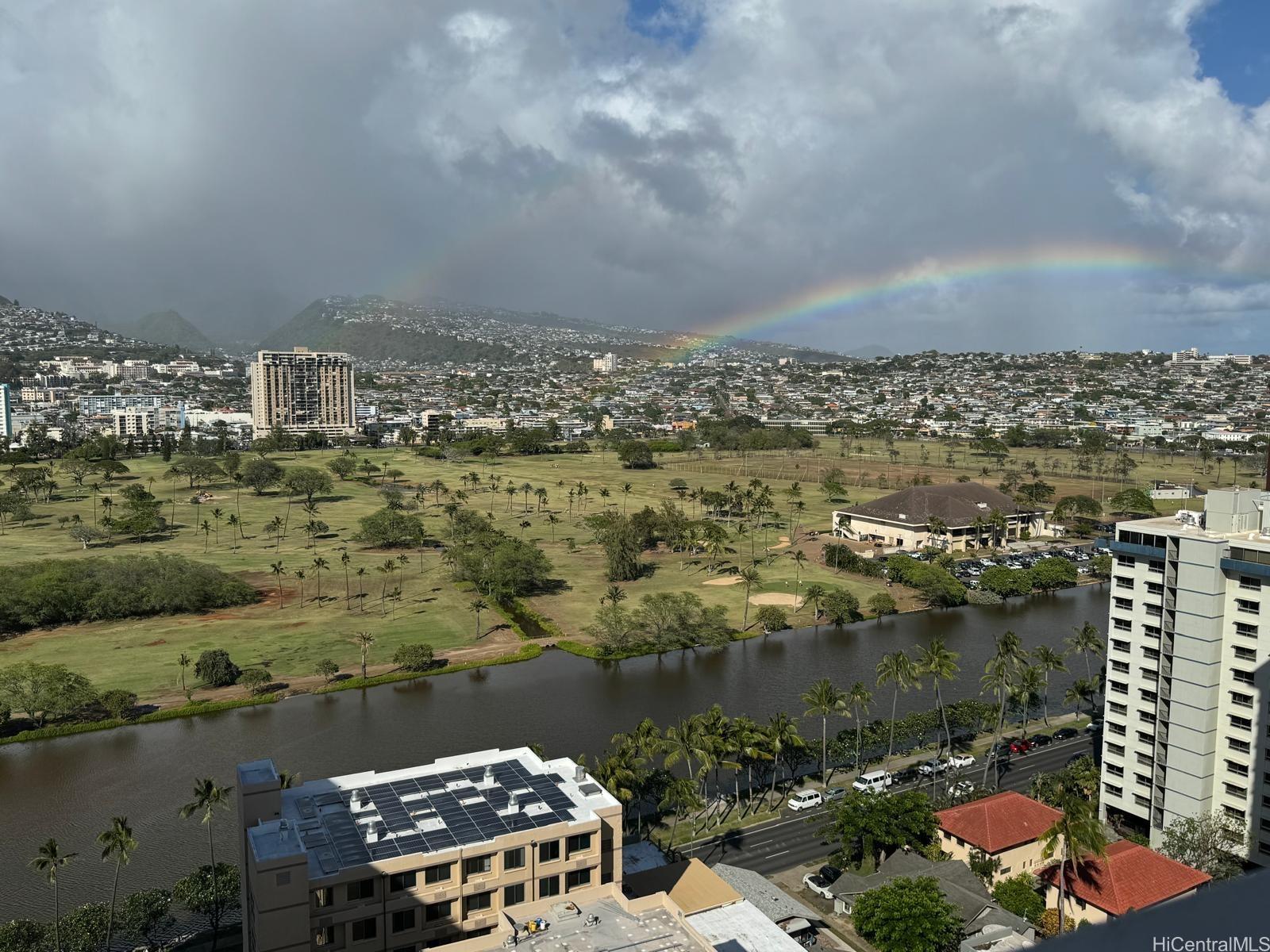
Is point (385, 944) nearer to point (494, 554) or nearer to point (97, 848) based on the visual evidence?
point (97, 848)

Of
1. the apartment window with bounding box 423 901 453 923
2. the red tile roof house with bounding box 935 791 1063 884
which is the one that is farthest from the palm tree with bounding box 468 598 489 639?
the apartment window with bounding box 423 901 453 923

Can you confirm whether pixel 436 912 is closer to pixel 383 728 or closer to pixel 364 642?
pixel 383 728

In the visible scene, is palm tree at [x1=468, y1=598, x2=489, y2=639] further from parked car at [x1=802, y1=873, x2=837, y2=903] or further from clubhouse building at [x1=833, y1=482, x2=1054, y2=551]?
clubhouse building at [x1=833, y1=482, x2=1054, y2=551]

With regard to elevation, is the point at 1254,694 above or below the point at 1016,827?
above

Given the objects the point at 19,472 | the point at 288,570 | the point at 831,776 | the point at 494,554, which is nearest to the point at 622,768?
the point at 831,776

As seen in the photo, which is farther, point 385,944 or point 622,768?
point 622,768

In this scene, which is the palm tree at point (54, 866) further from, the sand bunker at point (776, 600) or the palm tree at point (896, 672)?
the sand bunker at point (776, 600)

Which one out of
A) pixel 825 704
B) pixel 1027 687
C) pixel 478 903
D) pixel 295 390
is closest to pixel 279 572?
pixel 825 704
